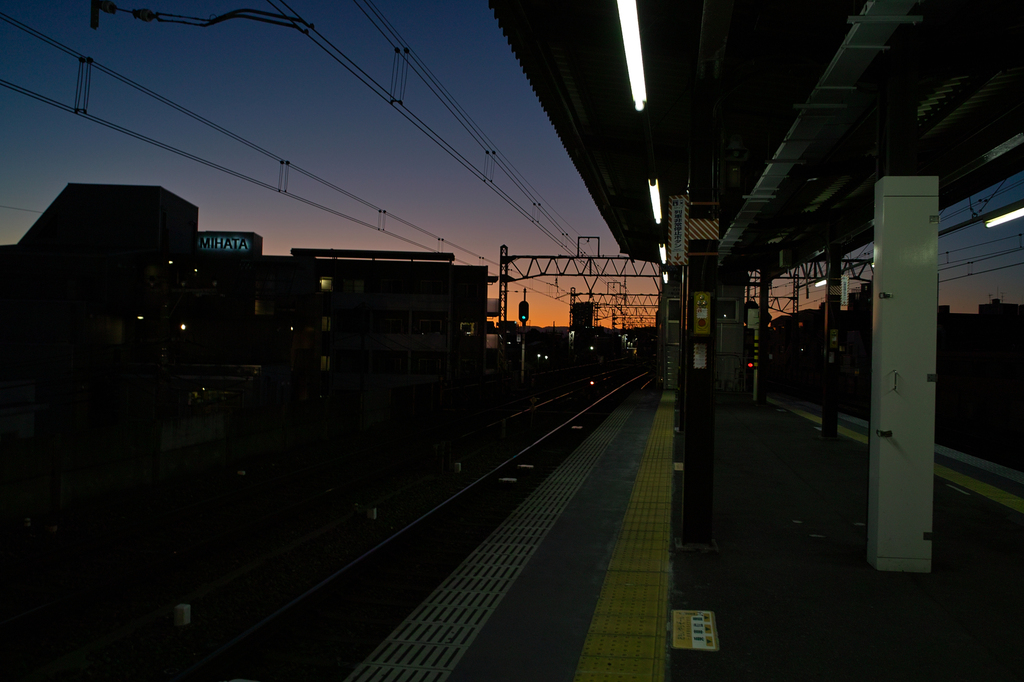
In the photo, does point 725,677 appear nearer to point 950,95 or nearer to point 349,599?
point 349,599

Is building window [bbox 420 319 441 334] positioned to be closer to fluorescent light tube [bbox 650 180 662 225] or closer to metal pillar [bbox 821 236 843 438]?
fluorescent light tube [bbox 650 180 662 225]

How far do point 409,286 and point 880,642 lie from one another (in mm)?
43956

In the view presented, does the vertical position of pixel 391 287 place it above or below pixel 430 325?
above

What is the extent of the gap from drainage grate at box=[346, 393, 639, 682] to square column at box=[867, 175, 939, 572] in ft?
10.2

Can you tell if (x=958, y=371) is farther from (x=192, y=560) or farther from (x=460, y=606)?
(x=192, y=560)

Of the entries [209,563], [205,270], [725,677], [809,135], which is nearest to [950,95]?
[809,135]

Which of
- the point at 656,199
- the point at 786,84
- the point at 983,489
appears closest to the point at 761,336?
the point at 656,199

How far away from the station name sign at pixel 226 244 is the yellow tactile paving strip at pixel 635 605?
38.4m

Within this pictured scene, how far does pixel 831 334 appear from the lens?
41.7 feet

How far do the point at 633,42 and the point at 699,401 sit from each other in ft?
10.3

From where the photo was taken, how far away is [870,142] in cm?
1084

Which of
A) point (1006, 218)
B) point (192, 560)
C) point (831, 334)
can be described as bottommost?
point (192, 560)

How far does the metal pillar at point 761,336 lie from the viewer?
19.4 meters

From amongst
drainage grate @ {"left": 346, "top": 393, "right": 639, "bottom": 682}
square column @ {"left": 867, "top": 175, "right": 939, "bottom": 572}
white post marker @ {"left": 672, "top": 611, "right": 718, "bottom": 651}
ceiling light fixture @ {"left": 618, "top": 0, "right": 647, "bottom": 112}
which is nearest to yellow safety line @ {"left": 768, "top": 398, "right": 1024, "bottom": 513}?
square column @ {"left": 867, "top": 175, "right": 939, "bottom": 572}
